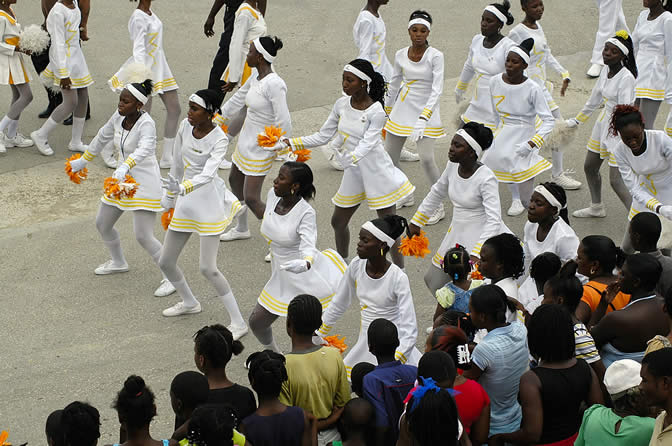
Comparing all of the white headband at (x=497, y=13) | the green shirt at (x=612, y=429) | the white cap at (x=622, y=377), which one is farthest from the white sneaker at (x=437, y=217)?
the green shirt at (x=612, y=429)

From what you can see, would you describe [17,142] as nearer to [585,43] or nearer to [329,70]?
[329,70]

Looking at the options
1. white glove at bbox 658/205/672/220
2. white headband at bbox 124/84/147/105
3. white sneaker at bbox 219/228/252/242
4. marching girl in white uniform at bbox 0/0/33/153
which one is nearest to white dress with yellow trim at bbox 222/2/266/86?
white sneaker at bbox 219/228/252/242

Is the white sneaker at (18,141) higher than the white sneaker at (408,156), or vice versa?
the white sneaker at (408,156)

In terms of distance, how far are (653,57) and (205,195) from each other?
5.02 m

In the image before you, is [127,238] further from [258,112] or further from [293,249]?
[293,249]

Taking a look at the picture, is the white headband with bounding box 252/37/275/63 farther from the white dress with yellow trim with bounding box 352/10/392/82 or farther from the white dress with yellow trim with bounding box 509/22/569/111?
the white dress with yellow trim with bounding box 509/22/569/111

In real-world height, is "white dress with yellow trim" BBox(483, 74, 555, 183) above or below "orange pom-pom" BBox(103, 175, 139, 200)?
above

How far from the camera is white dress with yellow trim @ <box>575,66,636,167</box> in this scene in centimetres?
862

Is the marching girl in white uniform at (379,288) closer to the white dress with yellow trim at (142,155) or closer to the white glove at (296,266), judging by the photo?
the white glove at (296,266)

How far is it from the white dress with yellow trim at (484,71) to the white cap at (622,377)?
4.81 m

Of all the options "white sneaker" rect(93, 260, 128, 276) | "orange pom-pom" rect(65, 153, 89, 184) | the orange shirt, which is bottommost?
"white sneaker" rect(93, 260, 128, 276)

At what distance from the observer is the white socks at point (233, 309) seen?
7312 mm

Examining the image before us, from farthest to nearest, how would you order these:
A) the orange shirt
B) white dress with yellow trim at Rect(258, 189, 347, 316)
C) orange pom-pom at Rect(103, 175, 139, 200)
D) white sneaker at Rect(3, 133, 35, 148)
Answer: white sneaker at Rect(3, 133, 35, 148), orange pom-pom at Rect(103, 175, 139, 200), white dress with yellow trim at Rect(258, 189, 347, 316), the orange shirt

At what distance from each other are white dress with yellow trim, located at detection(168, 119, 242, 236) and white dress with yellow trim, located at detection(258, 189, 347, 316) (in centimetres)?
76
